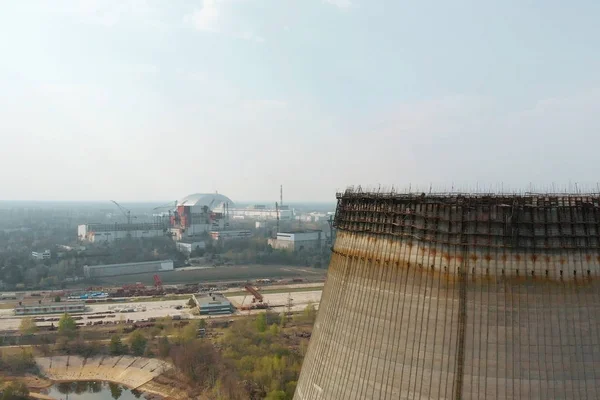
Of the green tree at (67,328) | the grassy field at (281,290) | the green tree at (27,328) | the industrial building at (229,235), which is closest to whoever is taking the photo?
the green tree at (67,328)

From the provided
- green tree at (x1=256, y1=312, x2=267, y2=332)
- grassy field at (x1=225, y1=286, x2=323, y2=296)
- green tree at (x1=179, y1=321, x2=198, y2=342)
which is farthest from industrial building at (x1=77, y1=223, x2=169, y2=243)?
green tree at (x1=256, y1=312, x2=267, y2=332)

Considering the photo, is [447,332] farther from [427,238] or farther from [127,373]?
[127,373]

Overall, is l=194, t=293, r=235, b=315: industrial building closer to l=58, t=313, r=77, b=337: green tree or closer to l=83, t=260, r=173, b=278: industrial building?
l=58, t=313, r=77, b=337: green tree

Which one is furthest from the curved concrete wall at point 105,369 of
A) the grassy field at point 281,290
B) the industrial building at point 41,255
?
the industrial building at point 41,255

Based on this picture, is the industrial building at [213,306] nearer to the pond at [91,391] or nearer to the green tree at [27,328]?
the pond at [91,391]

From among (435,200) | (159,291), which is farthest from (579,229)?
(159,291)

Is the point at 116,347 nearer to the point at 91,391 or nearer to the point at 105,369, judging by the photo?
the point at 105,369
